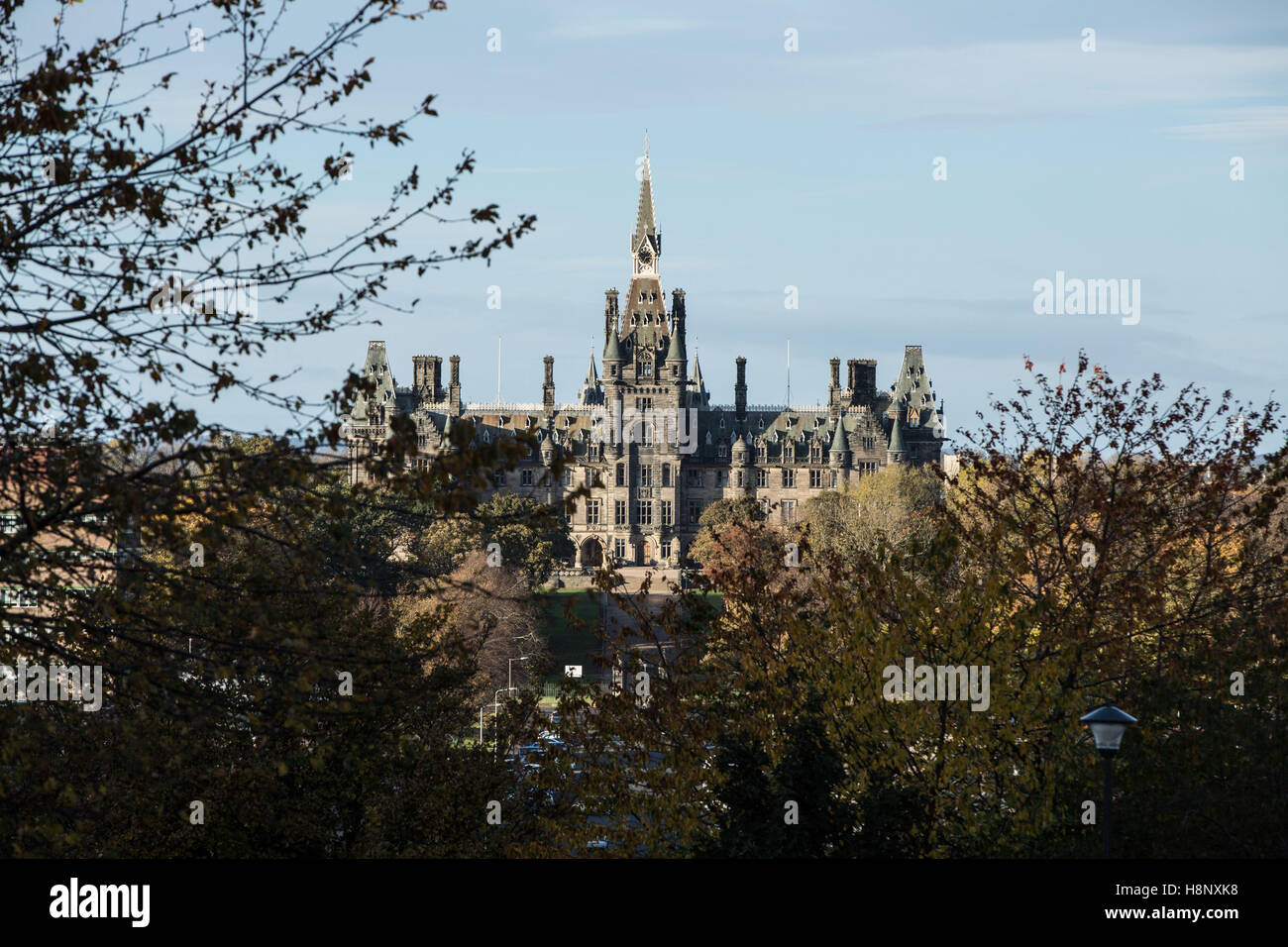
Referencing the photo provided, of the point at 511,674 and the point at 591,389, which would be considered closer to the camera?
the point at 511,674

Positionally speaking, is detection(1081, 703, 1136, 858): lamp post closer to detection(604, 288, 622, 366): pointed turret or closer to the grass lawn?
the grass lawn

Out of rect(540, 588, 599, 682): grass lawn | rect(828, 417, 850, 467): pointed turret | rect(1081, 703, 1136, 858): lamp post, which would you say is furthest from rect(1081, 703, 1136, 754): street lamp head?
rect(828, 417, 850, 467): pointed turret

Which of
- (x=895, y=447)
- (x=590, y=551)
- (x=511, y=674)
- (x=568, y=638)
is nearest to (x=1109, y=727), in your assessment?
(x=511, y=674)

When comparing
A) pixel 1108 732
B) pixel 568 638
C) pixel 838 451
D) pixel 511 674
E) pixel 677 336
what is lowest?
pixel 511 674

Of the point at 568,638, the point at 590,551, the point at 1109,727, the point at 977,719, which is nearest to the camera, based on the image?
the point at 1109,727

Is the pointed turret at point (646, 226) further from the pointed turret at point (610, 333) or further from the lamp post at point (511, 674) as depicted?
the lamp post at point (511, 674)

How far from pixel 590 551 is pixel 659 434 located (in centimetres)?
1408

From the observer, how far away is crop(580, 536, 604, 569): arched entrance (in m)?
158

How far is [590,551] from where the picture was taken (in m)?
160

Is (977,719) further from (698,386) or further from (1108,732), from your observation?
(698,386)

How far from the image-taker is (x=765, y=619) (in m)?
30.1

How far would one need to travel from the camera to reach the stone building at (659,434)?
161 meters

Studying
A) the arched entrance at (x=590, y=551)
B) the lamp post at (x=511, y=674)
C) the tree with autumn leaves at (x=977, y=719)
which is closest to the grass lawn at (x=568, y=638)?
the lamp post at (x=511, y=674)
